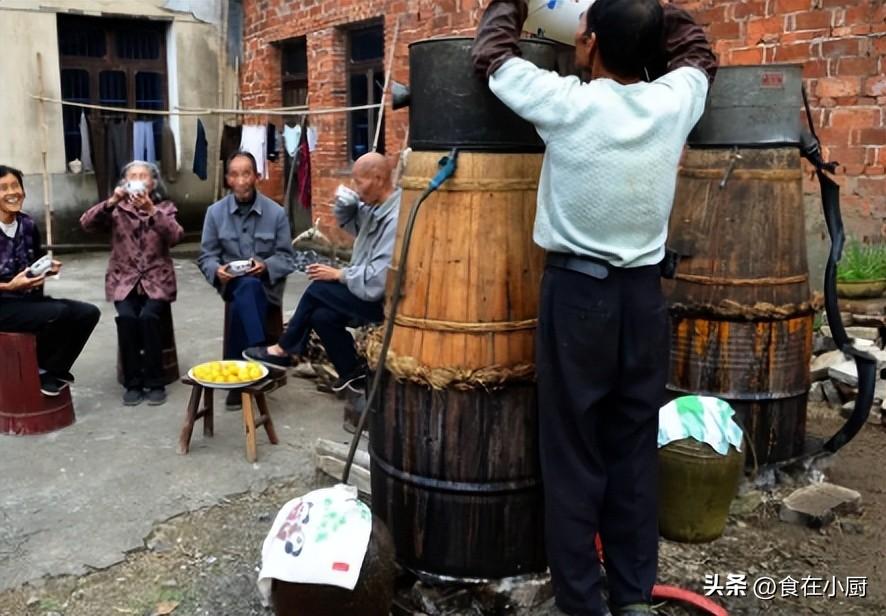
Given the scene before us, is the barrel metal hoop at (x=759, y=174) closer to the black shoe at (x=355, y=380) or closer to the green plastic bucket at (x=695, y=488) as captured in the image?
the green plastic bucket at (x=695, y=488)

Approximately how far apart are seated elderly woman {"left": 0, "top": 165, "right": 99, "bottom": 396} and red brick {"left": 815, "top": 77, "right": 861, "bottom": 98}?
4.87 metres

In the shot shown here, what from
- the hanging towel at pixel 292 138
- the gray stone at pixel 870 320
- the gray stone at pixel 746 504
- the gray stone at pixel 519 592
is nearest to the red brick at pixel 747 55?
the gray stone at pixel 870 320

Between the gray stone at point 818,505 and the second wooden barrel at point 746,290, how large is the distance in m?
0.21

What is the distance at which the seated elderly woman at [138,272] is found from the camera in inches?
204

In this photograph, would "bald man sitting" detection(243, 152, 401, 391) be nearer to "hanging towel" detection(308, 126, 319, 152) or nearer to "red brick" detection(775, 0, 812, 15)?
"red brick" detection(775, 0, 812, 15)

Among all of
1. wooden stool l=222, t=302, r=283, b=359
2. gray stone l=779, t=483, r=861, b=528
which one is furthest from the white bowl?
gray stone l=779, t=483, r=861, b=528

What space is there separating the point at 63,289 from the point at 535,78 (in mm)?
7823

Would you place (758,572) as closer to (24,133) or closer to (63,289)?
(63,289)

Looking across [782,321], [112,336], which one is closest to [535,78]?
[782,321]

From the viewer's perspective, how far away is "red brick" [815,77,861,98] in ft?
18.6

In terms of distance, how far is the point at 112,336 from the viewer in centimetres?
673

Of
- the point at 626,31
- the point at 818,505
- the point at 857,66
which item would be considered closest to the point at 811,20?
the point at 857,66

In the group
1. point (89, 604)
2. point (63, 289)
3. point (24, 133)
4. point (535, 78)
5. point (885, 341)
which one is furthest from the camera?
point (24, 133)

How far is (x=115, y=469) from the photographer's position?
13.7 feet
